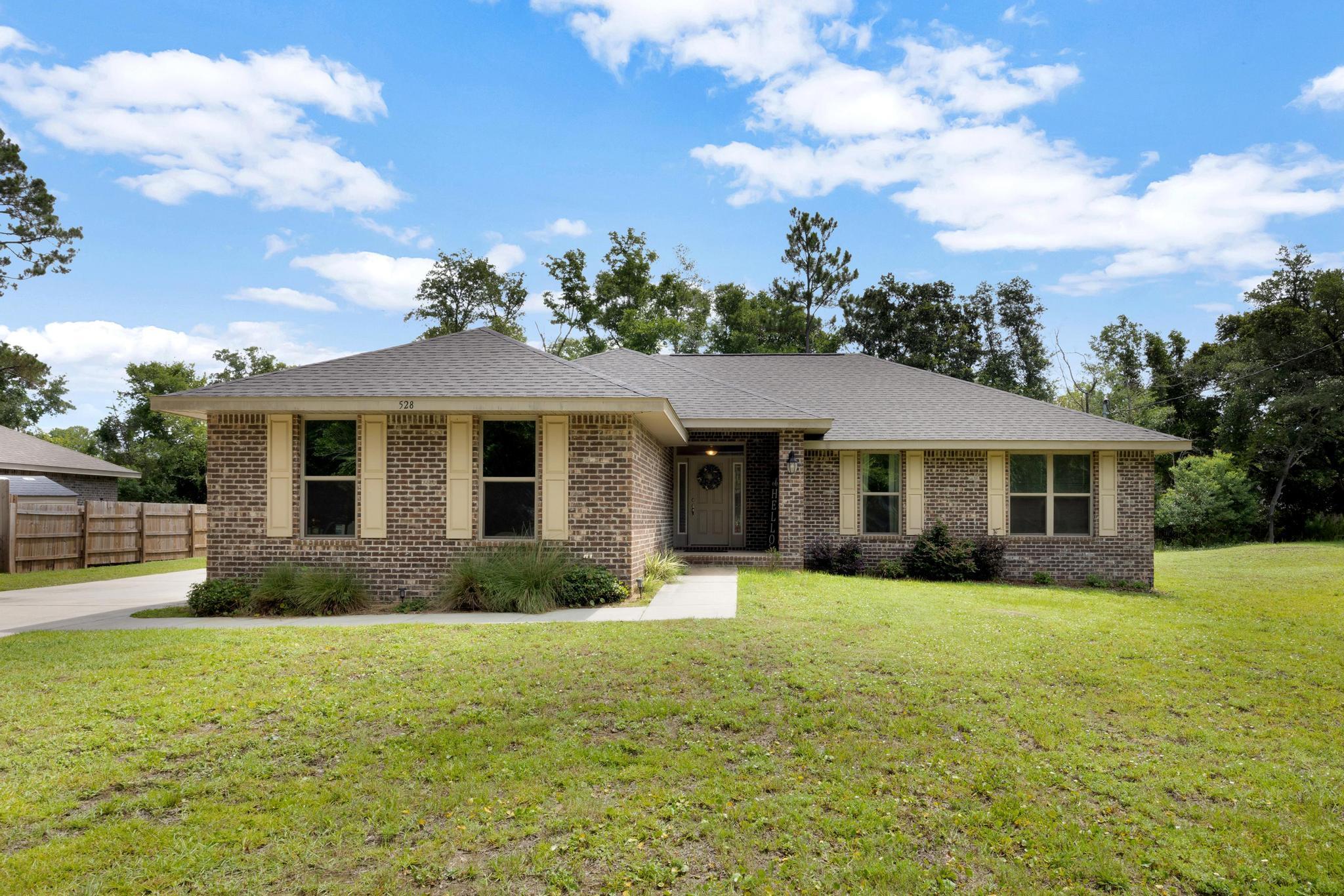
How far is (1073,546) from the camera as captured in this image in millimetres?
15062

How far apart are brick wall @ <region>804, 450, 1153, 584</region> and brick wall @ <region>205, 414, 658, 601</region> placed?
5.87 metres

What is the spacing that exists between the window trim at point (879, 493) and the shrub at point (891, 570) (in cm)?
75

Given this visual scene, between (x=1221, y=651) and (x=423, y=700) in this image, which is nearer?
(x=423, y=700)

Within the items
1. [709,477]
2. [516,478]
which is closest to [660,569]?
[516,478]

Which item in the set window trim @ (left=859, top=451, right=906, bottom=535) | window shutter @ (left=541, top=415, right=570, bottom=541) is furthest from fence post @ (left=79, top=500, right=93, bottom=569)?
window trim @ (left=859, top=451, right=906, bottom=535)

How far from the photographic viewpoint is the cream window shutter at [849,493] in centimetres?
1545

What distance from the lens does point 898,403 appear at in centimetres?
1709

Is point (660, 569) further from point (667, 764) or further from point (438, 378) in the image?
point (667, 764)

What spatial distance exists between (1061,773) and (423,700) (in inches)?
171

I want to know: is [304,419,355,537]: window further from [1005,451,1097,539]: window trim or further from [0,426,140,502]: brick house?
[0,426,140,502]: brick house

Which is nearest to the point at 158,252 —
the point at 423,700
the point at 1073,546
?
the point at 423,700

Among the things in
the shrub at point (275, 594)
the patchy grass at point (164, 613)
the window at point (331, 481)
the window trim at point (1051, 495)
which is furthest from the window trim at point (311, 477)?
the window trim at point (1051, 495)

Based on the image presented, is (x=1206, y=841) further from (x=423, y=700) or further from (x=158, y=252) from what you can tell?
(x=158, y=252)

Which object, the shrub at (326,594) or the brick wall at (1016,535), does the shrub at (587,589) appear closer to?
the shrub at (326,594)
